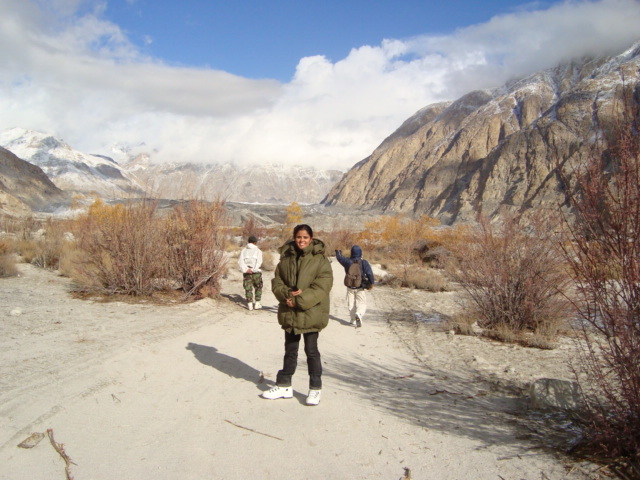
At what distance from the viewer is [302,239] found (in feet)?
13.7

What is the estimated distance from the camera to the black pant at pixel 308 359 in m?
4.15

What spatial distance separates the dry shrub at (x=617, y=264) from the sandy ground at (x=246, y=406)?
1.25ft

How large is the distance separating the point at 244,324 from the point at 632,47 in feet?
315

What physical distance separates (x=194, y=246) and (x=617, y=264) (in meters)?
8.31

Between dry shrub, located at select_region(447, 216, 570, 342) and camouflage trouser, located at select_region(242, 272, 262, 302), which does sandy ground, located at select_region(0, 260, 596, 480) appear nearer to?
dry shrub, located at select_region(447, 216, 570, 342)

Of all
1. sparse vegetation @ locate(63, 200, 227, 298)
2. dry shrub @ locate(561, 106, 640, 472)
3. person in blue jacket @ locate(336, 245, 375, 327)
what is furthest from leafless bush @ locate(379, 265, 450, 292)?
dry shrub @ locate(561, 106, 640, 472)

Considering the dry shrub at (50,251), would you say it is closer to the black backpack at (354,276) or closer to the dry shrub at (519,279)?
the black backpack at (354,276)

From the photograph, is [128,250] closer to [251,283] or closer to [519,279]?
[251,283]

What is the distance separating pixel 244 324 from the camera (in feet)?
26.4

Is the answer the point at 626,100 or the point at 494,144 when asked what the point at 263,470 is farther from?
the point at 494,144

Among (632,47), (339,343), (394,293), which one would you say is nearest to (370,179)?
(632,47)

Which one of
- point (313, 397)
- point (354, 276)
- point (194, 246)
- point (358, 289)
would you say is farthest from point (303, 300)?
point (194, 246)

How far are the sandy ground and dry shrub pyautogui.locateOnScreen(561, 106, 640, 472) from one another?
38 centimetres

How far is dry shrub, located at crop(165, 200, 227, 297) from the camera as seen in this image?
968 centimetres
